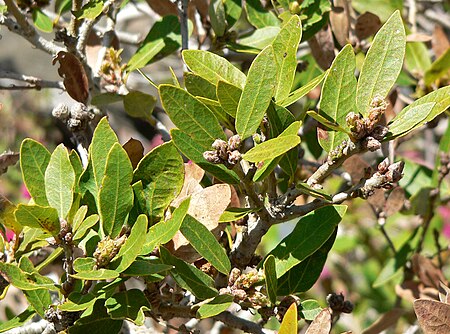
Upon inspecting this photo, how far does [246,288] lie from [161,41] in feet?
2.15

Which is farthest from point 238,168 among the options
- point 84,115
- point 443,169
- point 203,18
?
point 443,169

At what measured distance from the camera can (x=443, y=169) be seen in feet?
5.76

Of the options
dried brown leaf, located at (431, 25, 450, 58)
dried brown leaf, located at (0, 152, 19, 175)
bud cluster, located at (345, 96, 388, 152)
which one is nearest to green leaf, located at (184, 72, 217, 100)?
bud cluster, located at (345, 96, 388, 152)

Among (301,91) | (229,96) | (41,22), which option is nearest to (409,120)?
(301,91)

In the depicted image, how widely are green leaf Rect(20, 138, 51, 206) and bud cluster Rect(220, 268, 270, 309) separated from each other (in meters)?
0.31

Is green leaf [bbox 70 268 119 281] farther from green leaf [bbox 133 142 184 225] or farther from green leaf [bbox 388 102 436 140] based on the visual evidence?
green leaf [bbox 388 102 436 140]

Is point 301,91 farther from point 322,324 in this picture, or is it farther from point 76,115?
point 76,115

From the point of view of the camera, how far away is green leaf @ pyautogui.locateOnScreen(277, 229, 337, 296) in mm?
1121

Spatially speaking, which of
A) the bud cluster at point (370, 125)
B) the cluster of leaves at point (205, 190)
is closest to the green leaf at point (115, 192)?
the cluster of leaves at point (205, 190)

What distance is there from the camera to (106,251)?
0.95 meters

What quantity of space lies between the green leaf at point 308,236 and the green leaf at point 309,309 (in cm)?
9

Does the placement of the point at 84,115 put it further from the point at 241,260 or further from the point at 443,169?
the point at 443,169

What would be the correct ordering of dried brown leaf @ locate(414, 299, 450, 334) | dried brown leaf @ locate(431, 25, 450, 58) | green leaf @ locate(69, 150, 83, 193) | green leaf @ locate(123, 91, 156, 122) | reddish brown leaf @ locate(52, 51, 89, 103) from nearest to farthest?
dried brown leaf @ locate(414, 299, 450, 334)
green leaf @ locate(69, 150, 83, 193)
reddish brown leaf @ locate(52, 51, 89, 103)
green leaf @ locate(123, 91, 156, 122)
dried brown leaf @ locate(431, 25, 450, 58)

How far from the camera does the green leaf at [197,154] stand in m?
0.96
